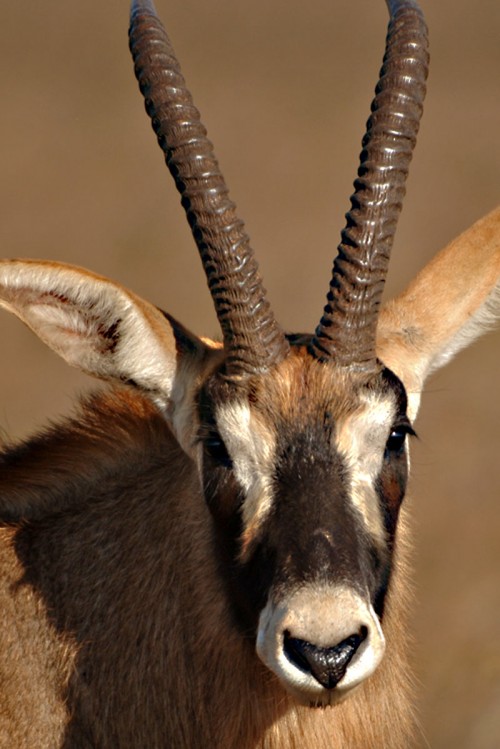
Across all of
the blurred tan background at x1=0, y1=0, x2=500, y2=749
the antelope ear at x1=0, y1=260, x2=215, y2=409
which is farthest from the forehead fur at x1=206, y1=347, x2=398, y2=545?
the blurred tan background at x1=0, y1=0, x2=500, y2=749

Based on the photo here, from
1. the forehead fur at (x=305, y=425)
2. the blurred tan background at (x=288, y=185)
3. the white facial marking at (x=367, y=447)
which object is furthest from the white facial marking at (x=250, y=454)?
the blurred tan background at (x=288, y=185)

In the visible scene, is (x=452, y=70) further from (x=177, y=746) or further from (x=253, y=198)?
(x=177, y=746)

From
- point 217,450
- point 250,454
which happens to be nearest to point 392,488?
point 250,454

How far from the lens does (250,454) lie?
5223 millimetres

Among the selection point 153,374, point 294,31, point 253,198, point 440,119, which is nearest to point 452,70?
point 440,119

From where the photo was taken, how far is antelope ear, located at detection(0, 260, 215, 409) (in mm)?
5375

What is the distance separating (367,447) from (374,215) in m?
1.00

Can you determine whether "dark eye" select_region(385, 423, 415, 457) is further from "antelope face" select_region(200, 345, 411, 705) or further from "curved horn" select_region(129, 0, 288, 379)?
"curved horn" select_region(129, 0, 288, 379)

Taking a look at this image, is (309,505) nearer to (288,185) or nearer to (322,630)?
(322,630)

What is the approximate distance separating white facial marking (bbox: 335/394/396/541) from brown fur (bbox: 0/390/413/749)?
2.24 feet

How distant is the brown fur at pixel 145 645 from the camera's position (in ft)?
18.3

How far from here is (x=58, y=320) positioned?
18.5 ft

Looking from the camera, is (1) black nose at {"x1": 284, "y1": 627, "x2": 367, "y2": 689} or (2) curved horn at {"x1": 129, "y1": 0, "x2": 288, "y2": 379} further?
(2) curved horn at {"x1": 129, "y1": 0, "x2": 288, "y2": 379}

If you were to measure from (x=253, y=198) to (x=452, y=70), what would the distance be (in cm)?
560
